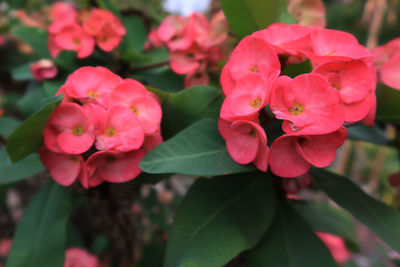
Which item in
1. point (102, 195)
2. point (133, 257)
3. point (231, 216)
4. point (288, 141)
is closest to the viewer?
point (288, 141)

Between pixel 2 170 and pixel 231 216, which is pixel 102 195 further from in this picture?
pixel 231 216

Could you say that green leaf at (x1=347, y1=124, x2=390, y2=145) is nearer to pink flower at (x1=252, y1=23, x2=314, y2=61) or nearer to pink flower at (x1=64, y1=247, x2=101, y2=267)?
pink flower at (x1=252, y1=23, x2=314, y2=61)

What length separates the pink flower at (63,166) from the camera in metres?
0.52

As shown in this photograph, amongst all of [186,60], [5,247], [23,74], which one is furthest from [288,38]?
[5,247]

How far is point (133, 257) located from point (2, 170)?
1.97 feet

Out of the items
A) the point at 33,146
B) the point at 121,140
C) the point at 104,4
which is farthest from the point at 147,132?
the point at 104,4

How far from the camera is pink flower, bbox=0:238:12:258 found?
117 centimetres

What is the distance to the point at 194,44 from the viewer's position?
2.52 feet

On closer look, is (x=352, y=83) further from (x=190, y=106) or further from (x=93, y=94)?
(x=93, y=94)

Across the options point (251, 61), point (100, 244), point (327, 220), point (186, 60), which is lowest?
point (100, 244)

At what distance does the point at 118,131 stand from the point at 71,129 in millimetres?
77

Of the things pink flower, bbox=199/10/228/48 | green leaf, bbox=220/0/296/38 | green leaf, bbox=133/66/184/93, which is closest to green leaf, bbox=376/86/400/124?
green leaf, bbox=220/0/296/38

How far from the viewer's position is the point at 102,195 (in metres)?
0.73

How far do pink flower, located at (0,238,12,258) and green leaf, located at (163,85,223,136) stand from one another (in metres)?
0.97
